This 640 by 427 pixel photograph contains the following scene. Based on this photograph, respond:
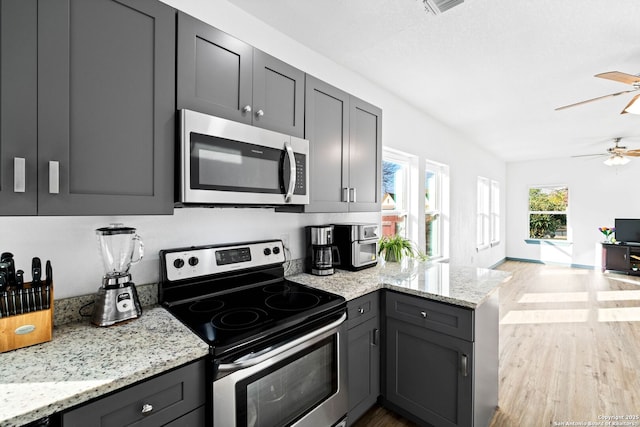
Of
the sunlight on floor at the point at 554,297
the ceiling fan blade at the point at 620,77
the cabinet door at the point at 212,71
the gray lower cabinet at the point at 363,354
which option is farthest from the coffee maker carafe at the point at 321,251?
the sunlight on floor at the point at 554,297

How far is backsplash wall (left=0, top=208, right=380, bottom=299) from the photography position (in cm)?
119

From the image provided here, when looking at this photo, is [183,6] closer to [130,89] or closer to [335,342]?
[130,89]

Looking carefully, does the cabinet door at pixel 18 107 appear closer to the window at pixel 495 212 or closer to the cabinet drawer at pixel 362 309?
the cabinet drawer at pixel 362 309

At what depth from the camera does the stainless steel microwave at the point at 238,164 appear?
1277 millimetres

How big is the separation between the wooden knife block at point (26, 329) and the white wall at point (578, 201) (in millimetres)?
8951

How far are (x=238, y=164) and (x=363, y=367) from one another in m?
1.39

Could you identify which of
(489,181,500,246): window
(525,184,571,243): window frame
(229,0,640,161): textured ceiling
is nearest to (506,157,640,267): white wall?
(525,184,571,243): window frame

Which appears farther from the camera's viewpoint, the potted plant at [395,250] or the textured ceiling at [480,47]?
the potted plant at [395,250]

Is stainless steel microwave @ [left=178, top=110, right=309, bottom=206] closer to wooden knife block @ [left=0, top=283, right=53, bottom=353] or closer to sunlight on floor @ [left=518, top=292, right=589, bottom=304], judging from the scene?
wooden knife block @ [left=0, top=283, right=53, bottom=353]

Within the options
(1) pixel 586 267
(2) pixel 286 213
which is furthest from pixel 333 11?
(1) pixel 586 267

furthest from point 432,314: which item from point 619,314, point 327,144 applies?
point 619,314

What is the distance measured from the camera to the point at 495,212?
23.7 feet

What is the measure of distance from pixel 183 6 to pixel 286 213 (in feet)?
4.35

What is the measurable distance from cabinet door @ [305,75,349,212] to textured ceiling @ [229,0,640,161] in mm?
473
